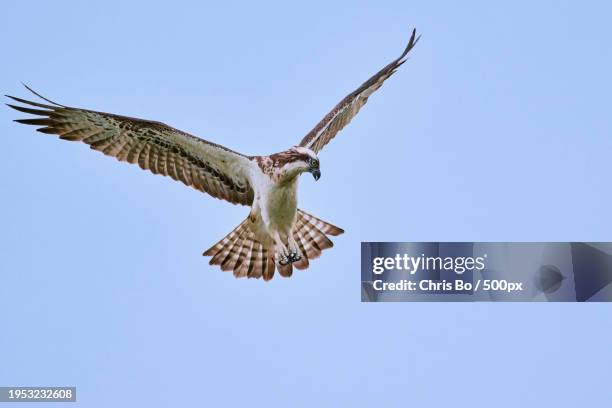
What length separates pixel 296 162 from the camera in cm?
2098

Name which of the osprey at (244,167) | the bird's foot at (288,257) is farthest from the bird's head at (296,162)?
the bird's foot at (288,257)

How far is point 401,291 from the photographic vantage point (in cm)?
2205

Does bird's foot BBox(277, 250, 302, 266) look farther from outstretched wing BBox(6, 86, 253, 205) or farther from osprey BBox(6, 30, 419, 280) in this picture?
outstretched wing BBox(6, 86, 253, 205)

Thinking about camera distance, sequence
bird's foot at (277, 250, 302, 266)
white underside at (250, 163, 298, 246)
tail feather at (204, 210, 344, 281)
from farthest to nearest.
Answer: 1. tail feather at (204, 210, 344, 281)
2. bird's foot at (277, 250, 302, 266)
3. white underside at (250, 163, 298, 246)

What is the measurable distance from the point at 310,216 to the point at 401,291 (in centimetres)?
129

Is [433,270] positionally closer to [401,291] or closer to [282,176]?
[401,291]

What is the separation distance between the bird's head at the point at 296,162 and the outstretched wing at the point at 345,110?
0.81 meters

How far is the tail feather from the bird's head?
4.03ft

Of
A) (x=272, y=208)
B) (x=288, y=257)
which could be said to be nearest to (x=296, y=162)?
(x=272, y=208)

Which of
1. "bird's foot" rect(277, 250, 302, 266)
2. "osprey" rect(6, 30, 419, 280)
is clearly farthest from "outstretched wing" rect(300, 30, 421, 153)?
"bird's foot" rect(277, 250, 302, 266)

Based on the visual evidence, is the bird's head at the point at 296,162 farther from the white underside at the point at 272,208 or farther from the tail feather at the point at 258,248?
the tail feather at the point at 258,248

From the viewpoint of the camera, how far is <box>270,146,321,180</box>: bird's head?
68.5 ft

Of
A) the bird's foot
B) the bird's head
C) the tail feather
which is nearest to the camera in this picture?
the bird's head

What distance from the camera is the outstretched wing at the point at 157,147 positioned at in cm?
2114
